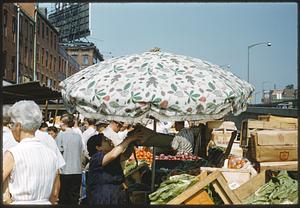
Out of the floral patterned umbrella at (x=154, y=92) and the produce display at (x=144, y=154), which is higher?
the floral patterned umbrella at (x=154, y=92)

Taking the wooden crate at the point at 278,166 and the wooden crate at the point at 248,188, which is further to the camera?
the wooden crate at the point at 278,166

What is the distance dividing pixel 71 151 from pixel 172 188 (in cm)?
357

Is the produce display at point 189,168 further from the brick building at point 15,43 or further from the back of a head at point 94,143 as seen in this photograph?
the brick building at point 15,43

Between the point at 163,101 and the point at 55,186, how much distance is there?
1.32 meters

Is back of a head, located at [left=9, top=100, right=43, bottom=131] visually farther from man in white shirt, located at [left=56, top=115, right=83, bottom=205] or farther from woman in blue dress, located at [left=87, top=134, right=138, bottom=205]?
man in white shirt, located at [left=56, top=115, right=83, bottom=205]

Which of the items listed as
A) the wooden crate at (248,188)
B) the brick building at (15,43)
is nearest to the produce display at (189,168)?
the wooden crate at (248,188)

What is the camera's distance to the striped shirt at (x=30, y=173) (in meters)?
3.91

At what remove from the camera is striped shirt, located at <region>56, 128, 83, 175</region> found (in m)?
8.78

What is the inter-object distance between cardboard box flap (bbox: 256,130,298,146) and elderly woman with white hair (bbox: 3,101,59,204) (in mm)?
3106

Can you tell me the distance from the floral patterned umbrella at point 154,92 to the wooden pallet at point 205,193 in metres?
0.72

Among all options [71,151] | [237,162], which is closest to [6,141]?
[237,162]

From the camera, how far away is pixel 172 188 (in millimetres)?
5660

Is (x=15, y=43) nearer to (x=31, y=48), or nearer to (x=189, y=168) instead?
(x=31, y=48)

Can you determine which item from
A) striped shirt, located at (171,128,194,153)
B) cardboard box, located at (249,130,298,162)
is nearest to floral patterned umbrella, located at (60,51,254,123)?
cardboard box, located at (249,130,298,162)
